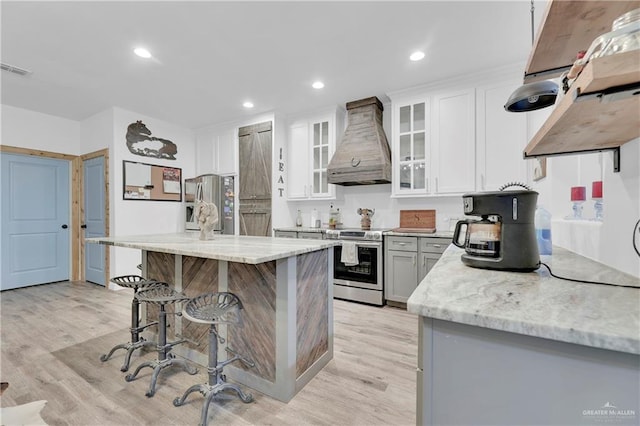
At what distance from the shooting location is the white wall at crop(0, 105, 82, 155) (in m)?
4.11

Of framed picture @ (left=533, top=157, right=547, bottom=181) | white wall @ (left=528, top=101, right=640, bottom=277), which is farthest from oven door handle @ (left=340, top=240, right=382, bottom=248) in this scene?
white wall @ (left=528, top=101, right=640, bottom=277)

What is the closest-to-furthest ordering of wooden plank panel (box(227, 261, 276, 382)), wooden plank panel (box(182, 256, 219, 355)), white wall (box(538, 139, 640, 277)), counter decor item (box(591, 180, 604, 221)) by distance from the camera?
white wall (box(538, 139, 640, 277)) < counter decor item (box(591, 180, 604, 221)) < wooden plank panel (box(227, 261, 276, 382)) < wooden plank panel (box(182, 256, 219, 355))

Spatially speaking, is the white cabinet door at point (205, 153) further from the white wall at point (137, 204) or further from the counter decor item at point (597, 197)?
the counter decor item at point (597, 197)

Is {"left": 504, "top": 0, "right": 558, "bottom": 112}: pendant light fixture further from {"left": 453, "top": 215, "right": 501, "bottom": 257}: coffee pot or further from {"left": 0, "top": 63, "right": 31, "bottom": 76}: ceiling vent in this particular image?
{"left": 0, "top": 63, "right": 31, "bottom": 76}: ceiling vent

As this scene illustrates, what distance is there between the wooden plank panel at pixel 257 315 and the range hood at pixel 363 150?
2283 millimetres

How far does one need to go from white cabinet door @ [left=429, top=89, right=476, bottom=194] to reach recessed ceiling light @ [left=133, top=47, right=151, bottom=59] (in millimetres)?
3218

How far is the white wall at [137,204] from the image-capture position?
424 cm

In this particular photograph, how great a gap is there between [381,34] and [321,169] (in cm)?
213

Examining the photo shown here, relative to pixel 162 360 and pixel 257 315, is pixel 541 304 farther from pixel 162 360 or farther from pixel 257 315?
pixel 162 360

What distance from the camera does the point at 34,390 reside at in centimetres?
186

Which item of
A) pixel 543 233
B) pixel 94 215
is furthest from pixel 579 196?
pixel 94 215

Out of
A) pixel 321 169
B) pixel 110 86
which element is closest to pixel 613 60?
pixel 321 169

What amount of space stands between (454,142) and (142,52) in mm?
3510

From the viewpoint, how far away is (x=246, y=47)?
2.73 meters
